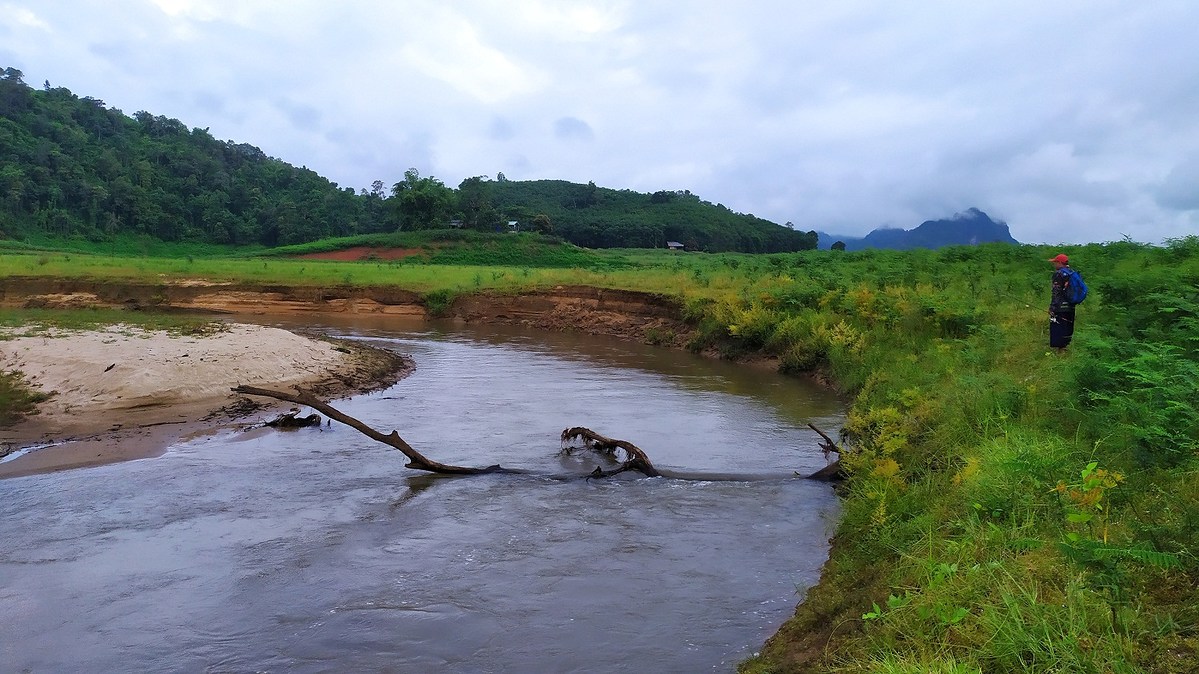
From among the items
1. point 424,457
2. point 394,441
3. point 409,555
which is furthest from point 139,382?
point 409,555

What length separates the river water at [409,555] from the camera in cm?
593

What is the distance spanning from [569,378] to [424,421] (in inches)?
223

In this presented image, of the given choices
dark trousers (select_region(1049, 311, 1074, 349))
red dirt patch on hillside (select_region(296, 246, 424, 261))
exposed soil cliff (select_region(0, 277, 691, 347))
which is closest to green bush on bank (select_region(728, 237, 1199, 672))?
dark trousers (select_region(1049, 311, 1074, 349))

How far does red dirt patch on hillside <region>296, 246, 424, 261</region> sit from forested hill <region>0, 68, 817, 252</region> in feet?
39.1

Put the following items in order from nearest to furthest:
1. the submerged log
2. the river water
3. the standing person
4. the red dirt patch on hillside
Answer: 1. the river water
2. the standing person
3. the submerged log
4. the red dirt patch on hillside

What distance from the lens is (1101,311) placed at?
38.3ft

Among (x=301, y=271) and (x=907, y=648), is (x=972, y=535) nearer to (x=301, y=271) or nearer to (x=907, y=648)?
(x=907, y=648)

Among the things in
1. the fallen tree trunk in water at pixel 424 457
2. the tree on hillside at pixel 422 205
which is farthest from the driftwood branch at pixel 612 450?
the tree on hillside at pixel 422 205

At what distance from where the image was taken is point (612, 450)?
437 inches

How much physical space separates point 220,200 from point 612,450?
294 ft

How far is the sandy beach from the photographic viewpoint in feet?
37.2

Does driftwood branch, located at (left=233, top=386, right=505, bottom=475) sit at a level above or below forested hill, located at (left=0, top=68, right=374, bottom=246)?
below

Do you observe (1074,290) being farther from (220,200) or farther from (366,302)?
(220,200)

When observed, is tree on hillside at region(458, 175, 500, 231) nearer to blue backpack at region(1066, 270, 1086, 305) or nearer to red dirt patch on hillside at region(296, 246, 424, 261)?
red dirt patch on hillside at region(296, 246, 424, 261)
